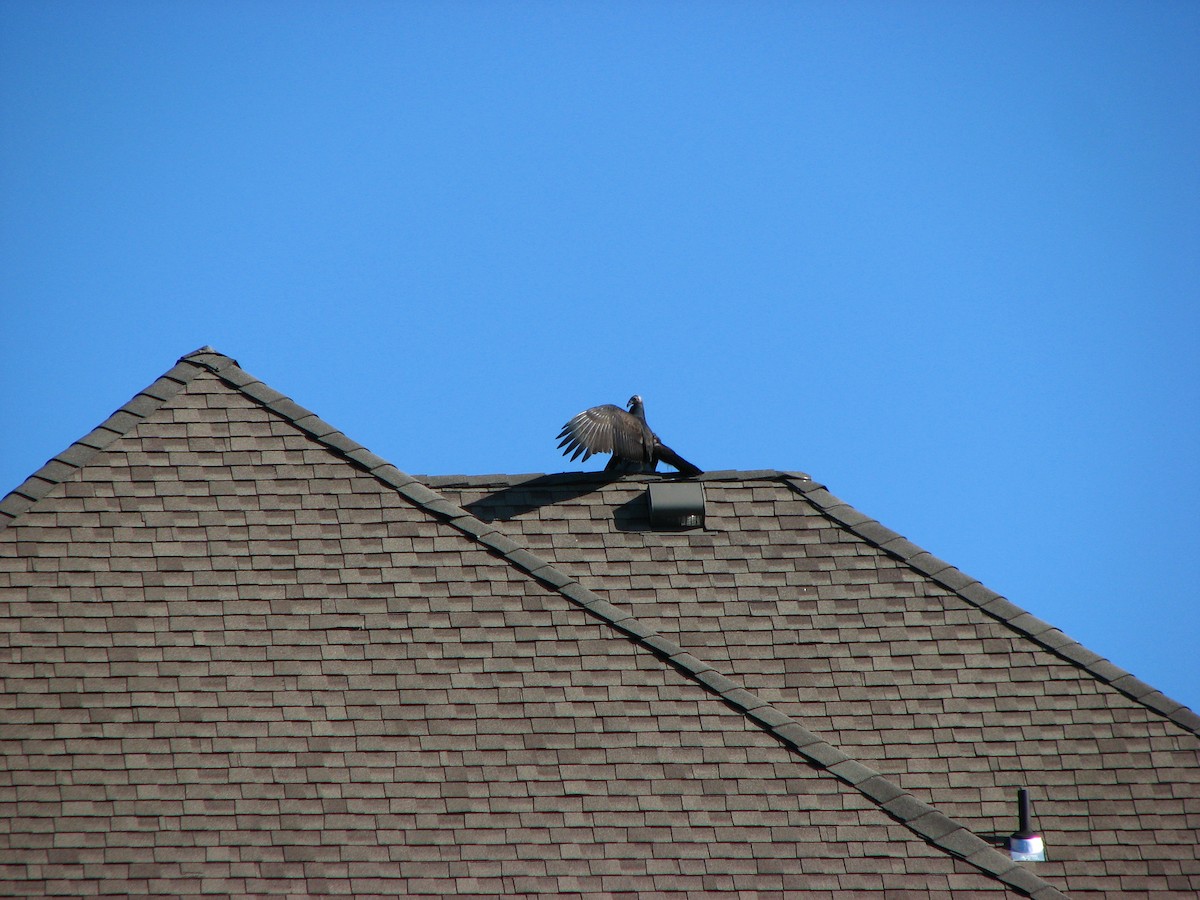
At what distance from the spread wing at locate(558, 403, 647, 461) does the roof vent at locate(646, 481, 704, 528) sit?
740 millimetres

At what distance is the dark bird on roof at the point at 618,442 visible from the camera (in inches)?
540

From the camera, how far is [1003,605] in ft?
41.0

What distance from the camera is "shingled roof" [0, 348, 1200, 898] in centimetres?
969

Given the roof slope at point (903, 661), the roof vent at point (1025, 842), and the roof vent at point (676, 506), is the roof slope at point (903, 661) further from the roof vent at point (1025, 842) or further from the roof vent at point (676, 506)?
the roof vent at point (1025, 842)

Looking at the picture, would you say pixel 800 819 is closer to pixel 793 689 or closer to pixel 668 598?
pixel 793 689

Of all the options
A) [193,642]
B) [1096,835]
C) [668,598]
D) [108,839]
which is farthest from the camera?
[668,598]

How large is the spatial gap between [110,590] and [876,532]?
5.77 meters

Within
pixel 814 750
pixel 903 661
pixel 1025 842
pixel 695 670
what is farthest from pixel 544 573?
pixel 1025 842

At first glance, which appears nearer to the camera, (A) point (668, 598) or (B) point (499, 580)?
(B) point (499, 580)

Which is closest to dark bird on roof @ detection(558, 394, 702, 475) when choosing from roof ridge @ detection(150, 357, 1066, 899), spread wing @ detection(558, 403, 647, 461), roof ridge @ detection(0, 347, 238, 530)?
spread wing @ detection(558, 403, 647, 461)

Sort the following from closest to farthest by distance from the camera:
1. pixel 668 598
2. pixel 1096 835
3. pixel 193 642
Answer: pixel 193 642 → pixel 1096 835 → pixel 668 598

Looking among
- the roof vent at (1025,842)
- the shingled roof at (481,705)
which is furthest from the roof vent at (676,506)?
the roof vent at (1025,842)

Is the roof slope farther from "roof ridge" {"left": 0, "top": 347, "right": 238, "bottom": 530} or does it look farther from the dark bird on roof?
"roof ridge" {"left": 0, "top": 347, "right": 238, "bottom": 530}

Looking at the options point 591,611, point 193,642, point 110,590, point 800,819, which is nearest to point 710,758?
point 800,819
